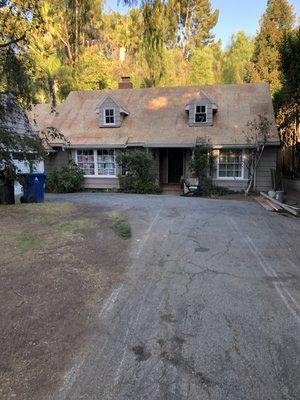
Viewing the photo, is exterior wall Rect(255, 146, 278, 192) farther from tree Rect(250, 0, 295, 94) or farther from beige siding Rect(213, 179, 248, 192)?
tree Rect(250, 0, 295, 94)

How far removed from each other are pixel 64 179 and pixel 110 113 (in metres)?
4.62

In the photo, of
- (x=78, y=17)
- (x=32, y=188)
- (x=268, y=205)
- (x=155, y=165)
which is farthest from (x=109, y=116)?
(x=78, y=17)

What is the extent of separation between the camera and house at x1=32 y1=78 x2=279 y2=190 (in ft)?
61.0

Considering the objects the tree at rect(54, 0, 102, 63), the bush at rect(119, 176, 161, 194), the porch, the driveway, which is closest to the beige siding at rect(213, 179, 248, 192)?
the porch

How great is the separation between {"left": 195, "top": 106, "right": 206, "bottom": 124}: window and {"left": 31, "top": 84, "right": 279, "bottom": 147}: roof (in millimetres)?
447

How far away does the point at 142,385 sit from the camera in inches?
127

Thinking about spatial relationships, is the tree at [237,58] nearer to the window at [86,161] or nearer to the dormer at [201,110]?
the dormer at [201,110]

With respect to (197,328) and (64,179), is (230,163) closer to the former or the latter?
(64,179)

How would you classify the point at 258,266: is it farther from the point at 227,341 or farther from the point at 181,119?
the point at 181,119

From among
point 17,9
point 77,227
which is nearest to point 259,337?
point 77,227

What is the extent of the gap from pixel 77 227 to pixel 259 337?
5483mm

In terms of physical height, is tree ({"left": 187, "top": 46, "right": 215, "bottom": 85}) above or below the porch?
above

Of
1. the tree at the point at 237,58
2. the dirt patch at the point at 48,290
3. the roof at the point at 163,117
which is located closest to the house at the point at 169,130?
the roof at the point at 163,117

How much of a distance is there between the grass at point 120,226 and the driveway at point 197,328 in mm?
526
